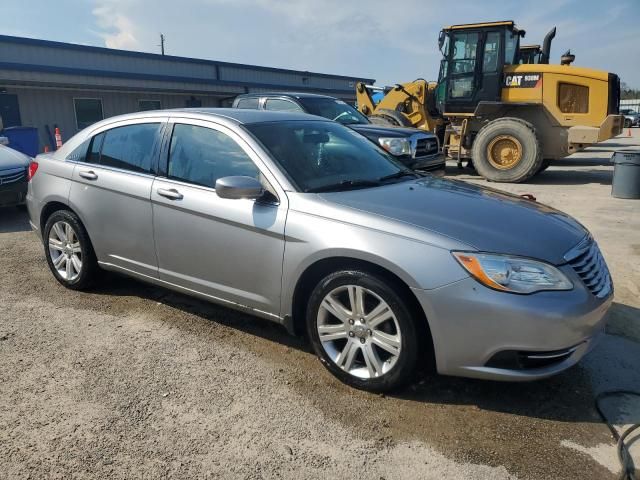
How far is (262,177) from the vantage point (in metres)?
Result: 3.28

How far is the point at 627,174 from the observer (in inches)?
356

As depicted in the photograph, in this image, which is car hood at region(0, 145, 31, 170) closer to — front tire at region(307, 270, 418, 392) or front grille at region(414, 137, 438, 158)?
front grille at region(414, 137, 438, 158)

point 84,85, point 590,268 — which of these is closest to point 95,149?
point 590,268

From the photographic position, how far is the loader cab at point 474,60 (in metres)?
11.2

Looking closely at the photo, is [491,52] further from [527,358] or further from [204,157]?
[527,358]

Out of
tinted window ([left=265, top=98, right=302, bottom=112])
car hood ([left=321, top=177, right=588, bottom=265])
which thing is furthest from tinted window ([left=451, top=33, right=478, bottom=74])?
car hood ([left=321, top=177, right=588, bottom=265])

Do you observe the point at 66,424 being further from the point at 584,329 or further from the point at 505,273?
the point at 584,329

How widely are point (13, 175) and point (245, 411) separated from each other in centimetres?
650

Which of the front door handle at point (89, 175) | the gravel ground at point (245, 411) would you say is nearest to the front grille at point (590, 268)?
the gravel ground at point (245, 411)

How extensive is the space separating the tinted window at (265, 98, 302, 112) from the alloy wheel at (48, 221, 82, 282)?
4946 millimetres

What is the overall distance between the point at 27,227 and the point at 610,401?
24.5 feet

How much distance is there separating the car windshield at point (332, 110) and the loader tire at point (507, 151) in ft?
11.6

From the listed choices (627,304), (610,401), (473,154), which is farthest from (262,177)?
(473,154)

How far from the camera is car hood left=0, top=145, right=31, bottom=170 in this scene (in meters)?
7.46
